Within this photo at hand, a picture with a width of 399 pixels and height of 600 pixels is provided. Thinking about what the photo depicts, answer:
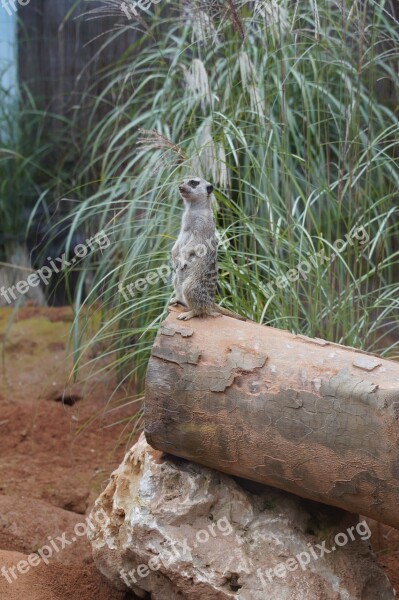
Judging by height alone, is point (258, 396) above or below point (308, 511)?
above

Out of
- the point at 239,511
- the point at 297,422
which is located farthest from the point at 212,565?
the point at 297,422

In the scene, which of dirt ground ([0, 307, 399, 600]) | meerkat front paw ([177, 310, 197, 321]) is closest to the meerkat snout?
meerkat front paw ([177, 310, 197, 321])

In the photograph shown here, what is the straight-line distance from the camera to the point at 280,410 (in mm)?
2117

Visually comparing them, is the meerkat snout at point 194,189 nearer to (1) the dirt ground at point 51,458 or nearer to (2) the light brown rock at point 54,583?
(1) the dirt ground at point 51,458

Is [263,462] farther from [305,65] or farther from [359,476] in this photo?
[305,65]

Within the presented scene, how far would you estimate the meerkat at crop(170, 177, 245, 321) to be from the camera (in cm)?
237

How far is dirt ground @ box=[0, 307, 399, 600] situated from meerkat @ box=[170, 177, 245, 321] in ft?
2.10

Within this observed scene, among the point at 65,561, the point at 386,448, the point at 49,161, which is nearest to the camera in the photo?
the point at 386,448

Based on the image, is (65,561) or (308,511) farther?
(65,561)

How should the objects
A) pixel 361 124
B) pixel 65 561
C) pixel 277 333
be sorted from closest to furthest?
1. pixel 277 333
2. pixel 65 561
3. pixel 361 124

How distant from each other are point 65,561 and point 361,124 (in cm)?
258

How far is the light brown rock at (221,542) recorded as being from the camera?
2.19 m

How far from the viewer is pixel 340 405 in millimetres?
Answer: 2031

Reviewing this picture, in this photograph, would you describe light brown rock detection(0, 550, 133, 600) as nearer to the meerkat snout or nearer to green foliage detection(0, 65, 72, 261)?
the meerkat snout
